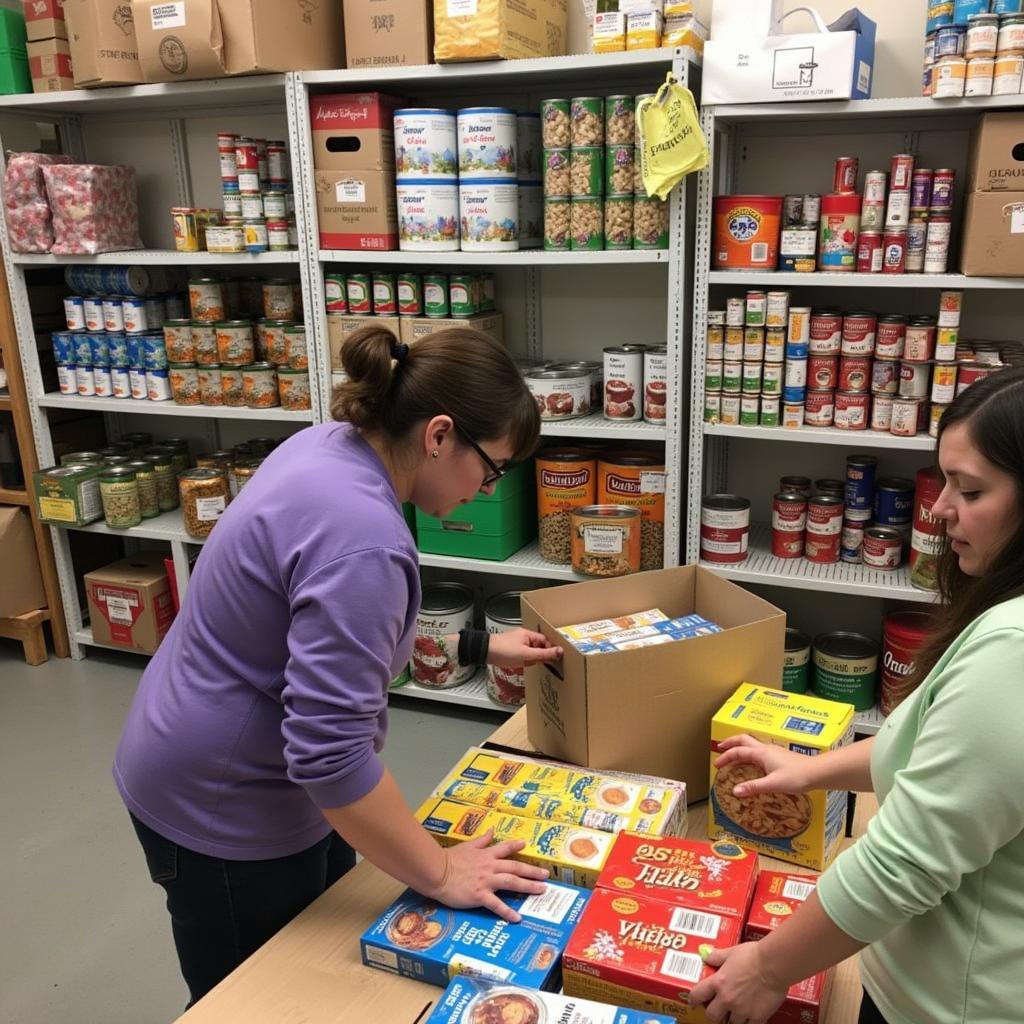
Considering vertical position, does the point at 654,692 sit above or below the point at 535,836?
above

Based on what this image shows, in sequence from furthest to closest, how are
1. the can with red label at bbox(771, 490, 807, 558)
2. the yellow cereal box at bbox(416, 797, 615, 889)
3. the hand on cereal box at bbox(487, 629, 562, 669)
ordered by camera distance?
1. the can with red label at bbox(771, 490, 807, 558)
2. the hand on cereal box at bbox(487, 629, 562, 669)
3. the yellow cereal box at bbox(416, 797, 615, 889)

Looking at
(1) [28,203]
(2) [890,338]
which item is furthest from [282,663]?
(1) [28,203]

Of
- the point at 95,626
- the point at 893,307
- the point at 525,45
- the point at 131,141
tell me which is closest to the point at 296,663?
the point at 525,45

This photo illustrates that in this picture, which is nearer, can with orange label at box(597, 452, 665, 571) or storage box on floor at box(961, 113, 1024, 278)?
storage box on floor at box(961, 113, 1024, 278)

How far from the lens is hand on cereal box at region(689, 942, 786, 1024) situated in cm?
95

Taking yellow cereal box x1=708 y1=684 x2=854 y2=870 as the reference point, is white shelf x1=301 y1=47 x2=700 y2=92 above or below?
above

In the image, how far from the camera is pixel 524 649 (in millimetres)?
1474

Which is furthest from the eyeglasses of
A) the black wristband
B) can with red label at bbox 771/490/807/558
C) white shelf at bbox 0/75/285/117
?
white shelf at bbox 0/75/285/117

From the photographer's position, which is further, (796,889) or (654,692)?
(654,692)

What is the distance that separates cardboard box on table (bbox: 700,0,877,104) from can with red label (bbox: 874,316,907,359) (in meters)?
0.57

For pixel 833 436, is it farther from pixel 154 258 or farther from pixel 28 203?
pixel 28 203

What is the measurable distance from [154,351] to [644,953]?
2.87 m

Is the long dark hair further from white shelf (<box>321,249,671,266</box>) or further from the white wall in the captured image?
the white wall

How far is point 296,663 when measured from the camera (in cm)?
108
